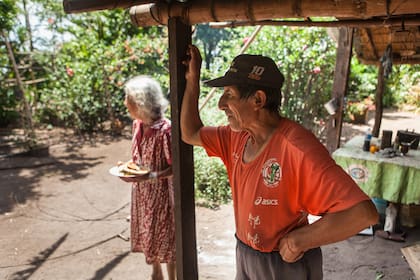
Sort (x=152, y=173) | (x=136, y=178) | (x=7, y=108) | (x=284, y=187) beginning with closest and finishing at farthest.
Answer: (x=284, y=187)
(x=136, y=178)
(x=152, y=173)
(x=7, y=108)

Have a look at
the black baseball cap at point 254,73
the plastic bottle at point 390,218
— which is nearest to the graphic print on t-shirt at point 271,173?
the black baseball cap at point 254,73

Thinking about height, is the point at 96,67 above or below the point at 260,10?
below

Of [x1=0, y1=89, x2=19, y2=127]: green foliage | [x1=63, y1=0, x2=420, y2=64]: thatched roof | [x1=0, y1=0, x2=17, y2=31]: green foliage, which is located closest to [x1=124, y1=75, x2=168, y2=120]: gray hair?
[x1=63, y1=0, x2=420, y2=64]: thatched roof

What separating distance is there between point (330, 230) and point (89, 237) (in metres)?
3.64

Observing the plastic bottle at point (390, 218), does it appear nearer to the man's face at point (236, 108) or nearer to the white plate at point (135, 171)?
the white plate at point (135, 171)

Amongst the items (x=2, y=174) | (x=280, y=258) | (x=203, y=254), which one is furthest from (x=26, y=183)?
(x=280, y=258)

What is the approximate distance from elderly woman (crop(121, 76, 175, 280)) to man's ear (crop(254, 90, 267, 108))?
4.44 ft

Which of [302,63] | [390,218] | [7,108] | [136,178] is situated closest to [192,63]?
[136,178]

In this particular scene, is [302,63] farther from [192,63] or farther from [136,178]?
[192,63]

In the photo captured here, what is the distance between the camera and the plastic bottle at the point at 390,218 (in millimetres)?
4270

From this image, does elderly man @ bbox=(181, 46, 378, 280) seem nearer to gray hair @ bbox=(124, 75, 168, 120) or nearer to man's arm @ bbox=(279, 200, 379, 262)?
man's arm @ bbox=(279, 200, 379, 262)

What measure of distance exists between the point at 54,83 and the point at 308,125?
262 inches

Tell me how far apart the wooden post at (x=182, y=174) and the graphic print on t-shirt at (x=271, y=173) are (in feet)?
1.89

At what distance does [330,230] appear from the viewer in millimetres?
1342
